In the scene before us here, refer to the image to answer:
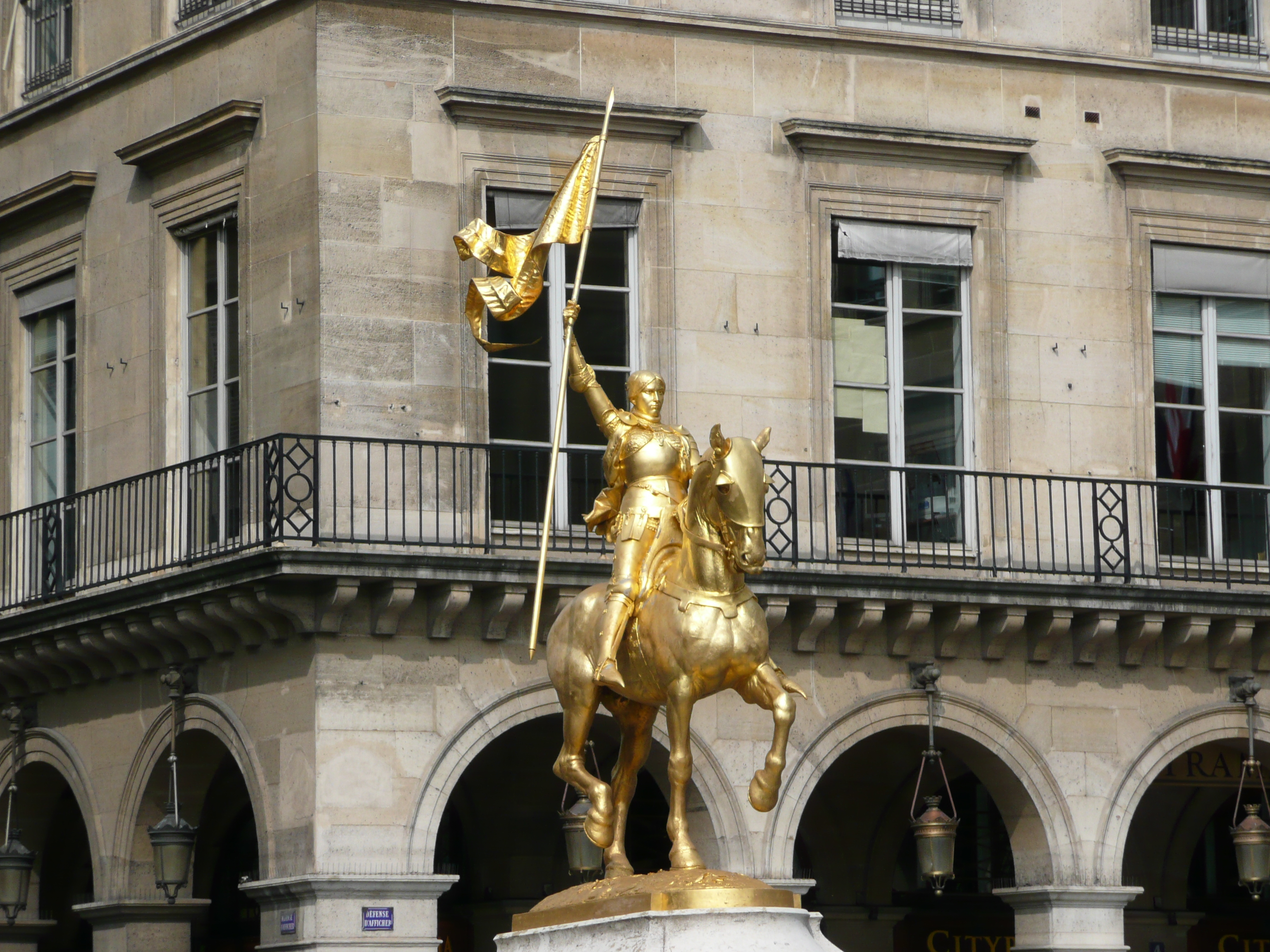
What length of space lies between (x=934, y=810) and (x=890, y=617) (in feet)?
4.71

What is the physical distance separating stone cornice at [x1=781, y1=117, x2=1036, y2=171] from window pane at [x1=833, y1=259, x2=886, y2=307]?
0.82 meters

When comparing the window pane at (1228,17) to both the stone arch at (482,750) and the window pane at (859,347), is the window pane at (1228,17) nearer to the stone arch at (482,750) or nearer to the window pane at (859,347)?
the window pane at (859,347)

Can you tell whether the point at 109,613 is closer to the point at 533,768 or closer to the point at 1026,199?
the point at 533,768

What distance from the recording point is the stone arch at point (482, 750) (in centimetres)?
2256

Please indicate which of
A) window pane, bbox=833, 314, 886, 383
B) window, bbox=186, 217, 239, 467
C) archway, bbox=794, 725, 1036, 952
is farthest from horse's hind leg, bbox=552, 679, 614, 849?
archway, bbox=794, 725, 1036, 952

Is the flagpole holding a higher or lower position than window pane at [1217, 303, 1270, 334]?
lower

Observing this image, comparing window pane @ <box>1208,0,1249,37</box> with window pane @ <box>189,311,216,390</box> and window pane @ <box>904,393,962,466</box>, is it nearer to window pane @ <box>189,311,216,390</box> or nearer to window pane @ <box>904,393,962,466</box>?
window pane @ <box>904,393,962,466</box>

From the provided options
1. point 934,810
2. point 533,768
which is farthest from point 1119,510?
point 533,768

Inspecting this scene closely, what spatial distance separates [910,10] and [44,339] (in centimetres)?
750

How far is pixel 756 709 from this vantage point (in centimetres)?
2361

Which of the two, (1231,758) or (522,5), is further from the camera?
(1231,758)

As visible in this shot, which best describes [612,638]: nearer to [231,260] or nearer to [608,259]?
[608,259]

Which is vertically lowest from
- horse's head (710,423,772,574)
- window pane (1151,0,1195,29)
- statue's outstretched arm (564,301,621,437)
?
horse's head (710,423,772,574)

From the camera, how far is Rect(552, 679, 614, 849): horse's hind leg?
16.4m
